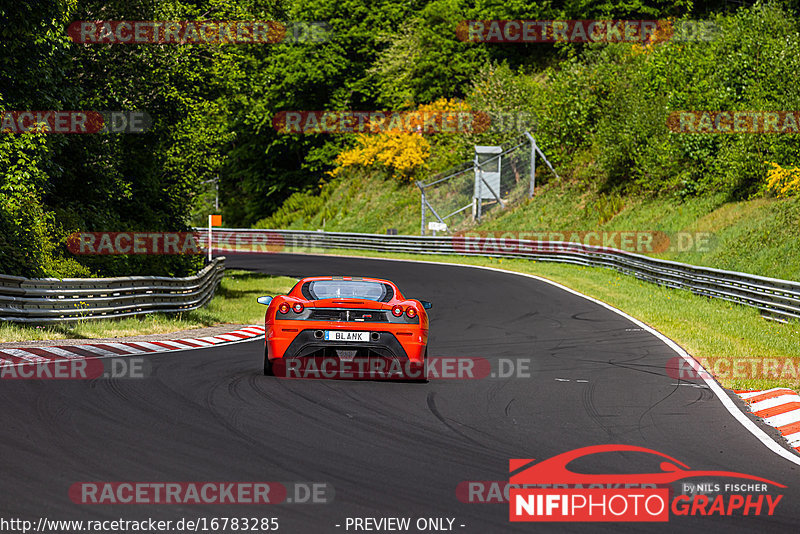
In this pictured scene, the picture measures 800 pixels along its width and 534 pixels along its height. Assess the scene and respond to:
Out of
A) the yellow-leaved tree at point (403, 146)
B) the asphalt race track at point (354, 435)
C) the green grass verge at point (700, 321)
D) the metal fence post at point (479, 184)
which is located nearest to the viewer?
the asphalt race track at point (354, 435)

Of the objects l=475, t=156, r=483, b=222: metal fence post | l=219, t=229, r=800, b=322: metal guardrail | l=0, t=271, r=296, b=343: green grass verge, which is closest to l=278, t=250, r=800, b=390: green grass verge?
l=219, t=229, r=800, b=322: metal guardrail

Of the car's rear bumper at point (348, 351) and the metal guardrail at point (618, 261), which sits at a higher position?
the car's rear bumper at point (348, 351)

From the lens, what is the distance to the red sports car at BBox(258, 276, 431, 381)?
11.1 meters

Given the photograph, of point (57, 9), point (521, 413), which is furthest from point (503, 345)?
point (57, 9)

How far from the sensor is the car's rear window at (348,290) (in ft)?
39.7

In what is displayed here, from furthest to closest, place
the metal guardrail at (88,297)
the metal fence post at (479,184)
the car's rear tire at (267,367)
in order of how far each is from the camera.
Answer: the metal fence post at (479,184) < the metal guardrail at (88,297) < the car's rear tire at (267,367)

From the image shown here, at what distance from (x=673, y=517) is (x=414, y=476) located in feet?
5.91

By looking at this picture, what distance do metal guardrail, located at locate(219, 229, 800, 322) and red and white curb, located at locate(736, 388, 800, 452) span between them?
8.95m

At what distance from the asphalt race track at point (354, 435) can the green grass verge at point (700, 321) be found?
1.62 meters

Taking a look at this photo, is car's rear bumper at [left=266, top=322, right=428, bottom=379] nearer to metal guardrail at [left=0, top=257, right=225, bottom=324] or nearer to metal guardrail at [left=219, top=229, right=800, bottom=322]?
metal guardrail at [left=0, top=257, right=225, bottom=324]

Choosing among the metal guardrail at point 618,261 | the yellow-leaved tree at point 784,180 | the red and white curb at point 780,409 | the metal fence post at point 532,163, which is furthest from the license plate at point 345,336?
the metal fence post at point 532,163

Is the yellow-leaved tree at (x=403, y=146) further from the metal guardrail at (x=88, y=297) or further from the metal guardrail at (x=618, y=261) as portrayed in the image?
the metal guardrail at (x=88, y=297)

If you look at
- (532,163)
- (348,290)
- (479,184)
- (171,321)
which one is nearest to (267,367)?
(348,290)

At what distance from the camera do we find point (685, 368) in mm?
13844
